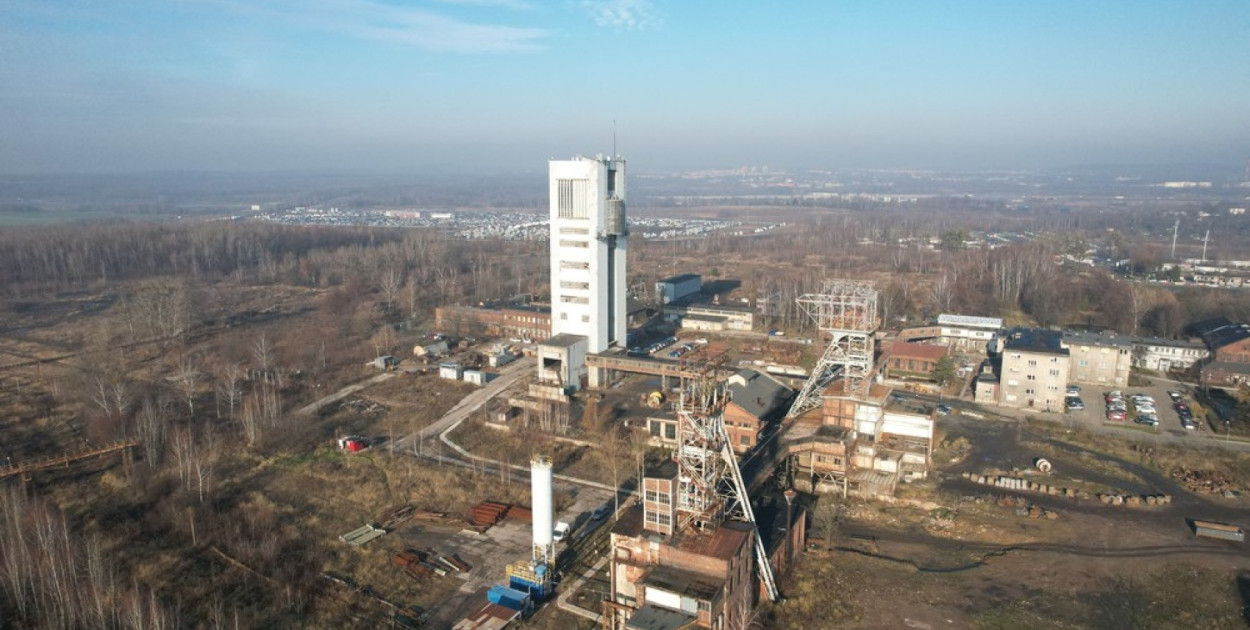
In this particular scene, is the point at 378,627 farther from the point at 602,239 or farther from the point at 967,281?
the point at 967,281

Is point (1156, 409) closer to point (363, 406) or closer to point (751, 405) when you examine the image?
point (751, 405)

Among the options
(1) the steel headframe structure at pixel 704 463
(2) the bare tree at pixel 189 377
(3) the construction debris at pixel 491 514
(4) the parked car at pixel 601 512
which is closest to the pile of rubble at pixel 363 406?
(2) the bare tree at pixel 189 377

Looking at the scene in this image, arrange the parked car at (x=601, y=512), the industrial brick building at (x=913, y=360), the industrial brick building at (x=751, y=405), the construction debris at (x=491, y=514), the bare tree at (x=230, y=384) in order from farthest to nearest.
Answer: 1. the industrial brick building at (x=913, y=360)
2. the bare tree at (x=230, y=384)
3. the industrial brick building at (x=751, y=405)
4. the parked car at (x=601, y=512)
5. the construction debris at (x=491, y=514)

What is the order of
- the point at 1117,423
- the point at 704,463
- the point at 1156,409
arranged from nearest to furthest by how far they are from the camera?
→ the point at 704,463 < the point at 1117,423 < the point at 1156,409

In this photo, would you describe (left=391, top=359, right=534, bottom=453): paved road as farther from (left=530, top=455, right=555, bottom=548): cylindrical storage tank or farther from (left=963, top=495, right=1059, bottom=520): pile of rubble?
(left=963, top=495, right=1059, bottom=520): pile of rubble

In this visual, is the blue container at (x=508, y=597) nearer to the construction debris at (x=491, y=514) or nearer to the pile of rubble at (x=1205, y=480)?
the construction debris at (x=491, y=514)

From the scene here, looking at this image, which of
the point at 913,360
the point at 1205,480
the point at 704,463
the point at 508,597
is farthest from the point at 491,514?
the point at 913,360
